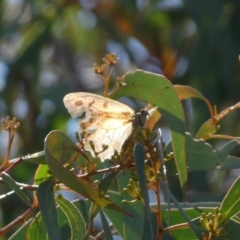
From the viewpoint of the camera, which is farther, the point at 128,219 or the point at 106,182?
the point at 128,219

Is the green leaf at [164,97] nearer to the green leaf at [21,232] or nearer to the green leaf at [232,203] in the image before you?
the green leaf at [232,203]

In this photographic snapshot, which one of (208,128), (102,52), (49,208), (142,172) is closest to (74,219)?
(49,208)

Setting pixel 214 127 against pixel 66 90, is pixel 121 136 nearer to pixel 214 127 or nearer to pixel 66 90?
pixel 214 127

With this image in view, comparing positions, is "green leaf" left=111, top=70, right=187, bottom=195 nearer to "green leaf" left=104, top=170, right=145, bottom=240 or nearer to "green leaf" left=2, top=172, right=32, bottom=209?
"green leaf" left=104, top=170, right=145, bottom=240

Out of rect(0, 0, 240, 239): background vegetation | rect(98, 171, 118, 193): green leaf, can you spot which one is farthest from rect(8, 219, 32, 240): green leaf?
rect(0, 0, 240, 239): background vegetation

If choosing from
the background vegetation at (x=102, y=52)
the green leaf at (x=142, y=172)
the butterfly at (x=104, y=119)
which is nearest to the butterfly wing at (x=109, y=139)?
the butterfly at (x=104, y=119)

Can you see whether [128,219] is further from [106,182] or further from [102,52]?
[102,52]
